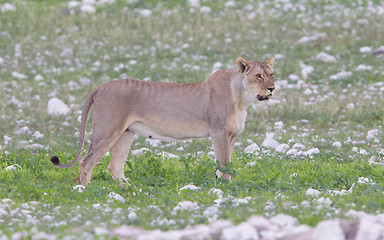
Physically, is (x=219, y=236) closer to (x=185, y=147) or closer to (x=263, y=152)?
(x=263, y=152)

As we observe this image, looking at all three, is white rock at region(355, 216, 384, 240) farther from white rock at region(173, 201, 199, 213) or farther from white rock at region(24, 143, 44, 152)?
white rock at region(24, 143, 44, 152)

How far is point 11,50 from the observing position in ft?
61.0

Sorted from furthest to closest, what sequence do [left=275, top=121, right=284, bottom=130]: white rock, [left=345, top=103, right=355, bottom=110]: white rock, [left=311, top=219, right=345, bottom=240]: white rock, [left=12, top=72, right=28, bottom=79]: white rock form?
[left=12, top=72, right=28, bottom=79]: white rock
[left=345, top=103, right=355, bottom=110]: white rock
[left=275, top=121, right=284, bottom=130]: white rock
[left=311, top=219, right=345, bottom=240]: white rock

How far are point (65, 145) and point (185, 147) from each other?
210cm

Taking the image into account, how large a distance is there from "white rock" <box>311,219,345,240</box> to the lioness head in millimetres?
3914

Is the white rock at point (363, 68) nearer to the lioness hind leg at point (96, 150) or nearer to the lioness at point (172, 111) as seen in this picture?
the lioness at point (172, 111)

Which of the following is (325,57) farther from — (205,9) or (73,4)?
(73,4)

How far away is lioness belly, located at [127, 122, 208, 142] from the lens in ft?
28.5

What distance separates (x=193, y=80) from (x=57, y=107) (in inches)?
137

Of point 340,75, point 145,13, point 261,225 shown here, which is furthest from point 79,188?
point 145,13

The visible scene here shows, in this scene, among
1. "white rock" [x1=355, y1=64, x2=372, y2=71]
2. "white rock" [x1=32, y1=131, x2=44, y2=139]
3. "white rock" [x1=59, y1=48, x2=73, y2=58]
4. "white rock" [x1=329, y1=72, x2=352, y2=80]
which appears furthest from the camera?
"white rock" [x1=59, y1=48, x2=73, y2=58]

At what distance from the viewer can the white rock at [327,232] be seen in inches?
184

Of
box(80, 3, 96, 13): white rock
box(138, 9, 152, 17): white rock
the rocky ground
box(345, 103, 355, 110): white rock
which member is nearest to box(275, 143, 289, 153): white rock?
box(345, 103, 355, 110): white rock

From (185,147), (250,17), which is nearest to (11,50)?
(250,17)
